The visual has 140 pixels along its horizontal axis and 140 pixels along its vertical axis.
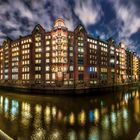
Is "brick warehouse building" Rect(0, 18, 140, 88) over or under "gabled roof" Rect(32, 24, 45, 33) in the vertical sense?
under

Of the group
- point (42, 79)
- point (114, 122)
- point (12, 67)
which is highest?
point (12, 67)

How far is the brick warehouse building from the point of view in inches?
3068

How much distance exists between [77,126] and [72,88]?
4474 cm

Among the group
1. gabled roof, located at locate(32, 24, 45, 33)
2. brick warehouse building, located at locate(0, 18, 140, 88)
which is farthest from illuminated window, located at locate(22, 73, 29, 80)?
gabled roof, located at locate(32, 24, 45, 33)

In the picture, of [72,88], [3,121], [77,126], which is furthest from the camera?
[72,88]

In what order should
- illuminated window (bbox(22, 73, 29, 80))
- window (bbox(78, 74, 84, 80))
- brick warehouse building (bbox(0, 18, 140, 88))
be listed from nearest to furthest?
1. brick warehouse building (bbox(0, 18, 140, 88))
2. window (bbox(78, 74, 84, 80))
3. illuminated window (bbox(22, 73, 29, 80))

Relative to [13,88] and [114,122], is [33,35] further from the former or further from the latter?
[114,122]

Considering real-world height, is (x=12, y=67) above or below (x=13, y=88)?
above

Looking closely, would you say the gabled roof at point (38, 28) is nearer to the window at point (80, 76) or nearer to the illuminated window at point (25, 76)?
the illuminated window at point (25, 76)

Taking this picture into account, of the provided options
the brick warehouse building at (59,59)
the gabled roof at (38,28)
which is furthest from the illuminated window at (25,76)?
the gabled roof at (38,28)

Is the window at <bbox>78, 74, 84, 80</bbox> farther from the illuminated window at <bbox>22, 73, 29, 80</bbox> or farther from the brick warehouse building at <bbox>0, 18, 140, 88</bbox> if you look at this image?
the illuminated window at <bbox>22, 73, 29, 80</bbox>

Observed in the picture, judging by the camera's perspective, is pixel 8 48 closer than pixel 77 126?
No

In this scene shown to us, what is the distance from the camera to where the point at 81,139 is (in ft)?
62.6

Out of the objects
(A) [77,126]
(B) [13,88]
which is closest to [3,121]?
(A) [77,126]
